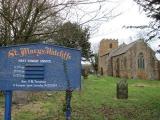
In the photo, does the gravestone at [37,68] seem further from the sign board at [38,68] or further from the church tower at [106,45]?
the church tower at [106,45]

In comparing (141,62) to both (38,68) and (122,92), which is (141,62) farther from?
(38,68)

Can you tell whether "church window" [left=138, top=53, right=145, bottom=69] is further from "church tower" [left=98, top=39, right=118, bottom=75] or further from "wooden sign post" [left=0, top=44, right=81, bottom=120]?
"wooden sign post" [left=0, top=44, right=81, bottom=120]

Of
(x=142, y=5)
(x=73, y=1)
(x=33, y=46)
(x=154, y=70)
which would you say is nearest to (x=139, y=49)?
(x=154, y=70)

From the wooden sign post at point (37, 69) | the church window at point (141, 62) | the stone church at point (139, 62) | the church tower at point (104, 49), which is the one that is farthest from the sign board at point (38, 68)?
the church tower at point (104, 49)

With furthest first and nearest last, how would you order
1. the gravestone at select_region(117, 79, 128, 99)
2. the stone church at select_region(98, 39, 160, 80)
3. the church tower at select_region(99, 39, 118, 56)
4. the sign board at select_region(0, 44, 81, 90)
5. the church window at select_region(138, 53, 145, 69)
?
the church tower at select_region(99, 39, 118, 56)
the church window at select_region(138, 53, 145, 69)
the stone church at select_region(98, 39, 160, 80)
the gravestone at select_region(117, 79, 128, 99)
the sign board at select_region(0, 44, 81, 90)

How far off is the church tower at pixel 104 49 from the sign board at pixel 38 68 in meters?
79.5

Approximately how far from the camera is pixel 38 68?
9.63 metres

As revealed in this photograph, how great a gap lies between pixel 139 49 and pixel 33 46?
58014 millimetres

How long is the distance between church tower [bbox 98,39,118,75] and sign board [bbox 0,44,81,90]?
79524 mm

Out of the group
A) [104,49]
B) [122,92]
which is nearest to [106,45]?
[104,49]

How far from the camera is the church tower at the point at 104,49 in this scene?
90.4m

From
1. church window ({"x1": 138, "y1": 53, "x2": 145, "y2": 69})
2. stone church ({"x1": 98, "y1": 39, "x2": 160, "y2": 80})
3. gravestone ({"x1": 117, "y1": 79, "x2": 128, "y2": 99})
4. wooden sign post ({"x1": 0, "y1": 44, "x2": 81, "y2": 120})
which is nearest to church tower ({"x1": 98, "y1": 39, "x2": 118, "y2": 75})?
stone church ({"x1": 98, "y1": 39, "x2": 160, "y2": 80})

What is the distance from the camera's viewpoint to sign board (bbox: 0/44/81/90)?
9.55m

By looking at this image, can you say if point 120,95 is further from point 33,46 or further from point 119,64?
point 119,64
